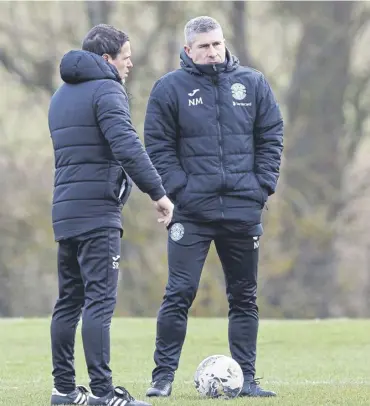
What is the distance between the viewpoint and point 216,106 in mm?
7008

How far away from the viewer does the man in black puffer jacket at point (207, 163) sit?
6988 mm

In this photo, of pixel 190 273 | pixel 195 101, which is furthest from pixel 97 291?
pixel 195 101

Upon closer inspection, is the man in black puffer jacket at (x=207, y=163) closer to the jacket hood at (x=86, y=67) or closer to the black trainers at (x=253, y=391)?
the black trainers at (x=253, y=391)

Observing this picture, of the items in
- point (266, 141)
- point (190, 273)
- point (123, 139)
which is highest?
point (123, 139)

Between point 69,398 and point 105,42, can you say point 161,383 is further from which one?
point 105,42

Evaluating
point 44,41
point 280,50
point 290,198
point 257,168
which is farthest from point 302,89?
point 257,168

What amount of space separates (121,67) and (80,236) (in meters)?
0.95

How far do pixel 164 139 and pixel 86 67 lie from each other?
998 millimetres

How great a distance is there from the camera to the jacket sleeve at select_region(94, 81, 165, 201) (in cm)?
602

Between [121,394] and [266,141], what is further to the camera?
[266,141]

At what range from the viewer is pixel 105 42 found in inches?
248

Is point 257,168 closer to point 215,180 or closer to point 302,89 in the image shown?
point 215,180

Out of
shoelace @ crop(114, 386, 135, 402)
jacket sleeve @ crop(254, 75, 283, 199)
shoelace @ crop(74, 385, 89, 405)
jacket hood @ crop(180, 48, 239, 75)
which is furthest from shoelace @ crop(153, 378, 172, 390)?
jacket hood @ crop(180, 48, 239, 75)

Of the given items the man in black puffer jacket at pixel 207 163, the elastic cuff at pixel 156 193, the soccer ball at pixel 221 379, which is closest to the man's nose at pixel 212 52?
the man in black puffer jacket at pixel 207 163
